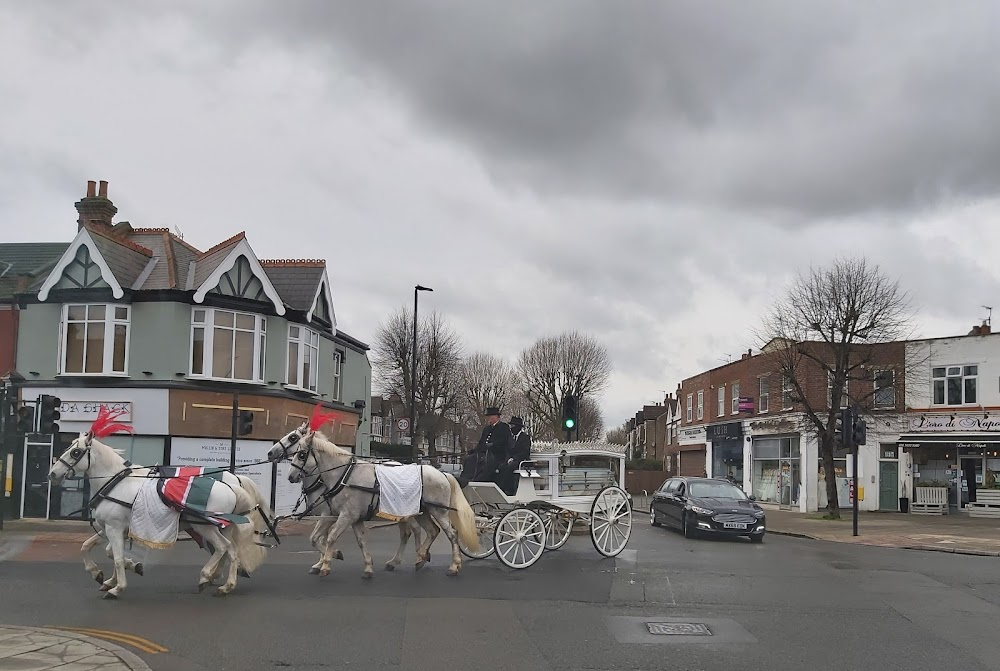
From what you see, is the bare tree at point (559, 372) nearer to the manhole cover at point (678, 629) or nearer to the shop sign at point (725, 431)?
the shop sign at point (725, 431)

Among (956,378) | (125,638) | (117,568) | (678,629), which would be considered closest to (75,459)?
(117,568)

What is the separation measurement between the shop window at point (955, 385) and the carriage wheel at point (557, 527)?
2279 centimetres

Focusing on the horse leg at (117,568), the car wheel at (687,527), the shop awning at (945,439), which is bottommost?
the car wheel at (687,527)

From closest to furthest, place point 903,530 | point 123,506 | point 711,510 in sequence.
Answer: point 123,506, point 711,510, point 903,530

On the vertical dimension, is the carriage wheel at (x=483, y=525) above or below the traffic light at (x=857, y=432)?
below

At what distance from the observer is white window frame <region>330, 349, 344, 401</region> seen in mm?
32438

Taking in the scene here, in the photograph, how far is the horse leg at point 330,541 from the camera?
1259 cm

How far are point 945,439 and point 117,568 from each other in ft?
102

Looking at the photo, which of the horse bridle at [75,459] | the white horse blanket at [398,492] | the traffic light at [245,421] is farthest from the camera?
the traffic light at [245,421]

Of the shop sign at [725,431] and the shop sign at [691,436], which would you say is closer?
the shop sign at [725,431]

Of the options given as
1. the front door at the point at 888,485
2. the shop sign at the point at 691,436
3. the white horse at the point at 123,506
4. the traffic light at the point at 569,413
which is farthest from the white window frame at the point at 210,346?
the shop sign at the point at 691,436

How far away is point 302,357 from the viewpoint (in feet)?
92.4

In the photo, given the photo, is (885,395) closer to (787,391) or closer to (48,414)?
(787,391)

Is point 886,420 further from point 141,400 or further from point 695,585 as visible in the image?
point 141,400
